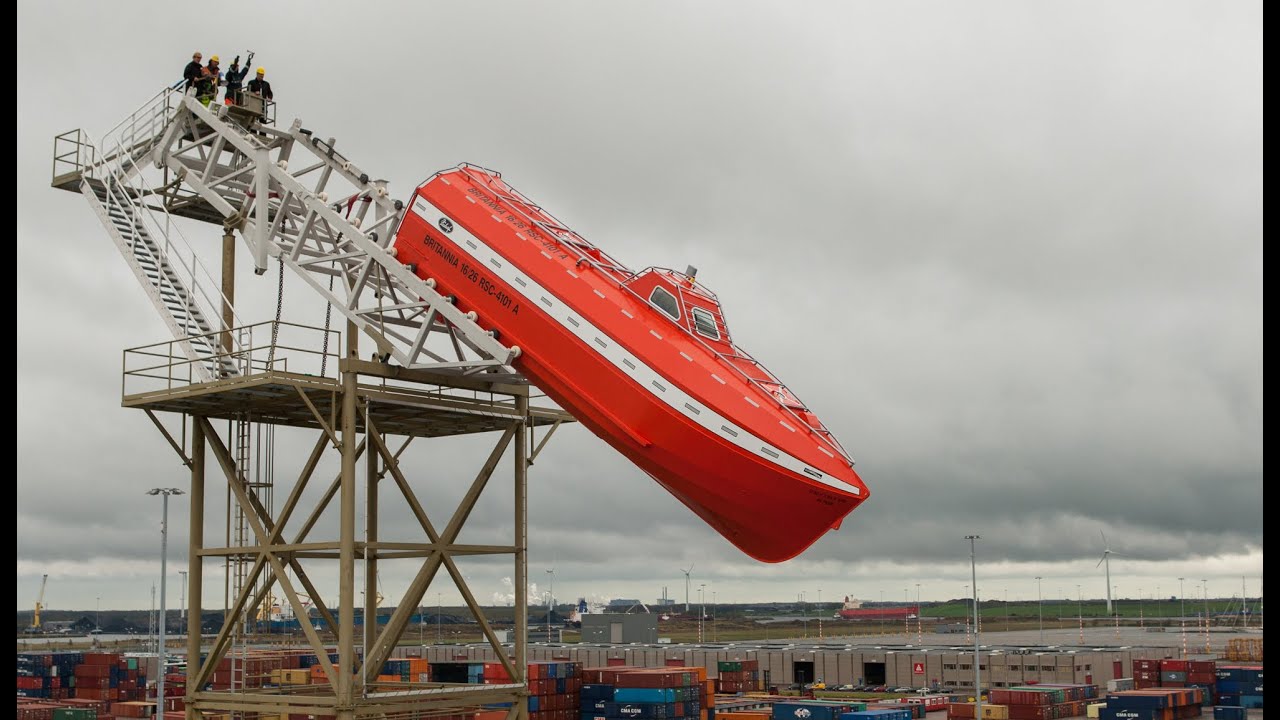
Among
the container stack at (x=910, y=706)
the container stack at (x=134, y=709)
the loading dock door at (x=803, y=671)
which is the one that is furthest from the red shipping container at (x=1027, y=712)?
the container stack at (x=134, y=709)

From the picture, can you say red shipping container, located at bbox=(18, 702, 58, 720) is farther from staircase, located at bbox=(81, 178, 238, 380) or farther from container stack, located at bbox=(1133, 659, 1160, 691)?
container stack, located at bbox=(1133, 659, 1160, 691)

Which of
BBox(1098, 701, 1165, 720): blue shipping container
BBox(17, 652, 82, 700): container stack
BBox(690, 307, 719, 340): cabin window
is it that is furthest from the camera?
BBox(17, 652, 82, 700): container stack

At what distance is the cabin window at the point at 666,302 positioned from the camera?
1226 inches

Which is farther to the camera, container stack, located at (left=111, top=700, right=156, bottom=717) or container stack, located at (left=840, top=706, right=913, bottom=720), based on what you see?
container stack, located at (left=111, top=700, right=156, bottom=717)

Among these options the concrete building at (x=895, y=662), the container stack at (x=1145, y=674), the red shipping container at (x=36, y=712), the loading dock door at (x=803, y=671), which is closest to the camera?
the red shipping container at (x=36, y=712)

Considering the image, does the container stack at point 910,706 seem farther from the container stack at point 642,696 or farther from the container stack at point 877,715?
the container stack at point 642,696

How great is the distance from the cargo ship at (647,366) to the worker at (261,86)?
907 centimetres

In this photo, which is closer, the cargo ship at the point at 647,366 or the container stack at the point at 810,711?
the cargo ship at the point at 647,366

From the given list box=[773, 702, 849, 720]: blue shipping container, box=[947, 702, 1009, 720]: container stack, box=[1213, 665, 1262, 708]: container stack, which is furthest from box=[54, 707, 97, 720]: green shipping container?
box=[1213, 665, 1262, 708]: container stack

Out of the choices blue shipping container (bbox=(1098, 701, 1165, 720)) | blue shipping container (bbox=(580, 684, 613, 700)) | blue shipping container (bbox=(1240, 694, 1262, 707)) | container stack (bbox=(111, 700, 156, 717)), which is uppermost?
blue shipping container (bbox=(580, 684, 613, 700))

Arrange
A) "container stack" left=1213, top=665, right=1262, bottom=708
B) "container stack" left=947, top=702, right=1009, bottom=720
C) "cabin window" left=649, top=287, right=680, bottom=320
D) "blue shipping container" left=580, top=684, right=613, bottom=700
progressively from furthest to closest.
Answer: "container stack" left=1213, top=665, right=1262, bottom=708 → "container stack" left=947, top=702, right=1009, bottom=720 → "blue shipping container" left=580, top=684, right=613, bottom=700 → "cabin window" left=649, top=287, right=680, bottom=320

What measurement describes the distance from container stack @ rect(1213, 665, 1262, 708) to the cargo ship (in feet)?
325

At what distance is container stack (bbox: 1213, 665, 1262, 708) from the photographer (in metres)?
113

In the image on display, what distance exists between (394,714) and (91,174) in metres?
20.7
